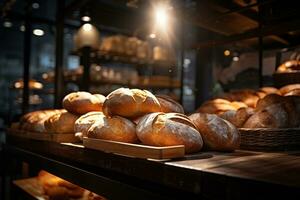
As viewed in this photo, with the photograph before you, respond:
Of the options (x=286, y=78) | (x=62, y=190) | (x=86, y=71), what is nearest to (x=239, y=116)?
(x=286, y=78)

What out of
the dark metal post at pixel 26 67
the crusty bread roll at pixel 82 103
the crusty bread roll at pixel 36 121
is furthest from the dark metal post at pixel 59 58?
the crusty bread roll at pixel 82 103

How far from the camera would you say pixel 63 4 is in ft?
11.1

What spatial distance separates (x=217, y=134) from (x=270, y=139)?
13.8 inches

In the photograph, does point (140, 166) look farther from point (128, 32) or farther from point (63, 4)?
point (128, 32)

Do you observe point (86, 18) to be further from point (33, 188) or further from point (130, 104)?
point (130, 104)

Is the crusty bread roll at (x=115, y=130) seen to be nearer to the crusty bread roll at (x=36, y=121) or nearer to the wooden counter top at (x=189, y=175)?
the wooden counter top at (x=189, y=175)

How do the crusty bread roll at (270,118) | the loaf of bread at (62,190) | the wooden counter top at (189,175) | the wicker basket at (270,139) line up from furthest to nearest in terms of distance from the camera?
1. the loaf of bread at (62,190)
2. the crusty bread roll at (270,118)
3. the wicker basket at (270,139)
4. the wooden counter top at (189,175)

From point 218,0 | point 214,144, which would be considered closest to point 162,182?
point 214,144

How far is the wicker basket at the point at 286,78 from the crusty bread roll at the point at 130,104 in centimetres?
146

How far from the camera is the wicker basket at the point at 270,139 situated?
1.47 metres

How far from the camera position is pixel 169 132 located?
116cm

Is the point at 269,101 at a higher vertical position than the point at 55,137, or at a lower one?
higher

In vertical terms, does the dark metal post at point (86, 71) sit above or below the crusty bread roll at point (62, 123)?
above

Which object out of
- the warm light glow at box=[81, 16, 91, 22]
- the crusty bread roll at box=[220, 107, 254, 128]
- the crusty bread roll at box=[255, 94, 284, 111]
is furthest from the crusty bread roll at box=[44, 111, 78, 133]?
the warm light glow at box=[81, 16, 91, 22]
